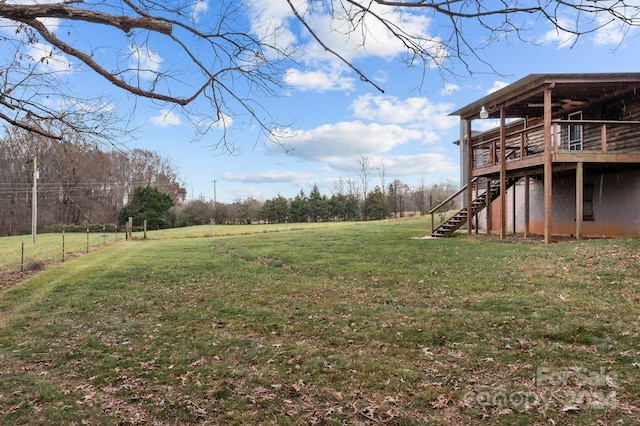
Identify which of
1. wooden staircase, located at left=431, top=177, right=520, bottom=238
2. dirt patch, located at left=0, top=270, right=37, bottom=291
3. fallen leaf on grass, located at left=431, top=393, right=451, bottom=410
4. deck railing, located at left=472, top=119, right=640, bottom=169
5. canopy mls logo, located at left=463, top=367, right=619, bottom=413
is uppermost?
deck railing, located at left=472, top=119, right=640, bottom=169

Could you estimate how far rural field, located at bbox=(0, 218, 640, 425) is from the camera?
330 cm

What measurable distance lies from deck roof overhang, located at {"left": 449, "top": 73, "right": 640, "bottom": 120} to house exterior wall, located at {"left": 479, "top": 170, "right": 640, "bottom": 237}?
2.51 m

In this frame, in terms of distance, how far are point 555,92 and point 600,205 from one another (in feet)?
13.8

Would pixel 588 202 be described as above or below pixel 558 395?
above

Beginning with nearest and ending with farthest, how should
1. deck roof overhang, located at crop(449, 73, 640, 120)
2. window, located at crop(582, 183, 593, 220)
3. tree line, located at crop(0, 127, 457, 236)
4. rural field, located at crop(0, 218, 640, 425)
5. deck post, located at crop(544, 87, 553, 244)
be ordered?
rural field, located at crop(0, 218, 640, 425), deck roof overhang, located at crop(449, 73, 640, 120), deck post, located at crop(544, 87, 553, 244), window, located at crop(582, 183, 593, 220), tree line, located at crop(0, 127, 457, 236)

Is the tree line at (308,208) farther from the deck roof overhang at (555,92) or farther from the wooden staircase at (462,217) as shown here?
the deck roof overhang at (555,92)

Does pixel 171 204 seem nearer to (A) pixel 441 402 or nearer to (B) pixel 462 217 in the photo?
(B) pixel 462 217

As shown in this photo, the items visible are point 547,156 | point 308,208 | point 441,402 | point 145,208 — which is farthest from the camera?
point 308,208

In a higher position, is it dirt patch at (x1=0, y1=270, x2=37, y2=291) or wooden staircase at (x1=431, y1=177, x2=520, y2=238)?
wooden staircase at (x1=431, y1=177, x2=520, y2=238)

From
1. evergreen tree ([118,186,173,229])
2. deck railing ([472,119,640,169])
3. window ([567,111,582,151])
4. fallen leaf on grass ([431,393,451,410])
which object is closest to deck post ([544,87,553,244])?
deck railing ([472,119,640,169])

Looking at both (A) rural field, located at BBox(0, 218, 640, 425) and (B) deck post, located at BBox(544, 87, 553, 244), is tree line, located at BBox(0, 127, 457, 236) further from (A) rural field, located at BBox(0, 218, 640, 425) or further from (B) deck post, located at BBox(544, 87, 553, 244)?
(A) rural field, located at BBox(0, 218, 640, 425)

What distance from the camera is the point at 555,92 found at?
1225cm

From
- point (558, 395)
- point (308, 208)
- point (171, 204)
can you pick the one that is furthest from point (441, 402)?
point (308, 208)

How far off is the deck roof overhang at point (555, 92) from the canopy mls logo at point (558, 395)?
9.75 metres
